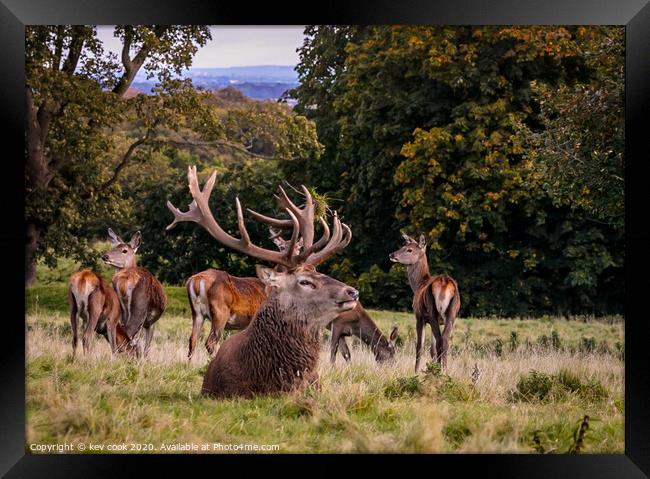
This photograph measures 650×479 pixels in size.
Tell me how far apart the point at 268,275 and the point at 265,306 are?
37 cm

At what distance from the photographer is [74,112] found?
1392cm

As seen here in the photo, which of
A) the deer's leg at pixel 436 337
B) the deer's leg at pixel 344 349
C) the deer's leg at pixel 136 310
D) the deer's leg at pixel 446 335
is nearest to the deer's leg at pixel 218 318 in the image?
the deer's leg at pixel 136 310

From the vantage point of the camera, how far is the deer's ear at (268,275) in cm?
822

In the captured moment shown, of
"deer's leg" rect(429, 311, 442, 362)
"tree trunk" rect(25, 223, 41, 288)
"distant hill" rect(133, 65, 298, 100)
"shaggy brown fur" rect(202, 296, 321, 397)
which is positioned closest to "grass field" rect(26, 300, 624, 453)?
"shaggy brown fur" rect(202, 296, 321, 397)

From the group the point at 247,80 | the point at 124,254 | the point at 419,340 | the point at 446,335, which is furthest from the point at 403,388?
the point at 247,80

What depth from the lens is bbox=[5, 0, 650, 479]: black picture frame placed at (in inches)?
307

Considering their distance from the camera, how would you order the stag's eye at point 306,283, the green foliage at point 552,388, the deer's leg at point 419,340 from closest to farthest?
the stag's eye at point 306,283
the green foliage at point 552,388
the deer's leg at point 419,340

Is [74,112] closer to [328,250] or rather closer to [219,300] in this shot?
[219,300]

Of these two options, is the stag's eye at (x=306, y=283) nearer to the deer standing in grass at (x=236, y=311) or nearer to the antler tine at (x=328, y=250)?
the antler tine at (x=328, y=250)

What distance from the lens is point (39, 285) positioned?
15617 millimetres

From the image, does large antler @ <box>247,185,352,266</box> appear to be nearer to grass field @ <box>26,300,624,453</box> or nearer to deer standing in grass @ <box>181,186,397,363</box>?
grass field @ <box>26,300,624,453</box>

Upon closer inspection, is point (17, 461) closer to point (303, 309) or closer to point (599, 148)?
point (303, 309)

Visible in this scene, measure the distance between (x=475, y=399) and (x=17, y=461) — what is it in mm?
3906
